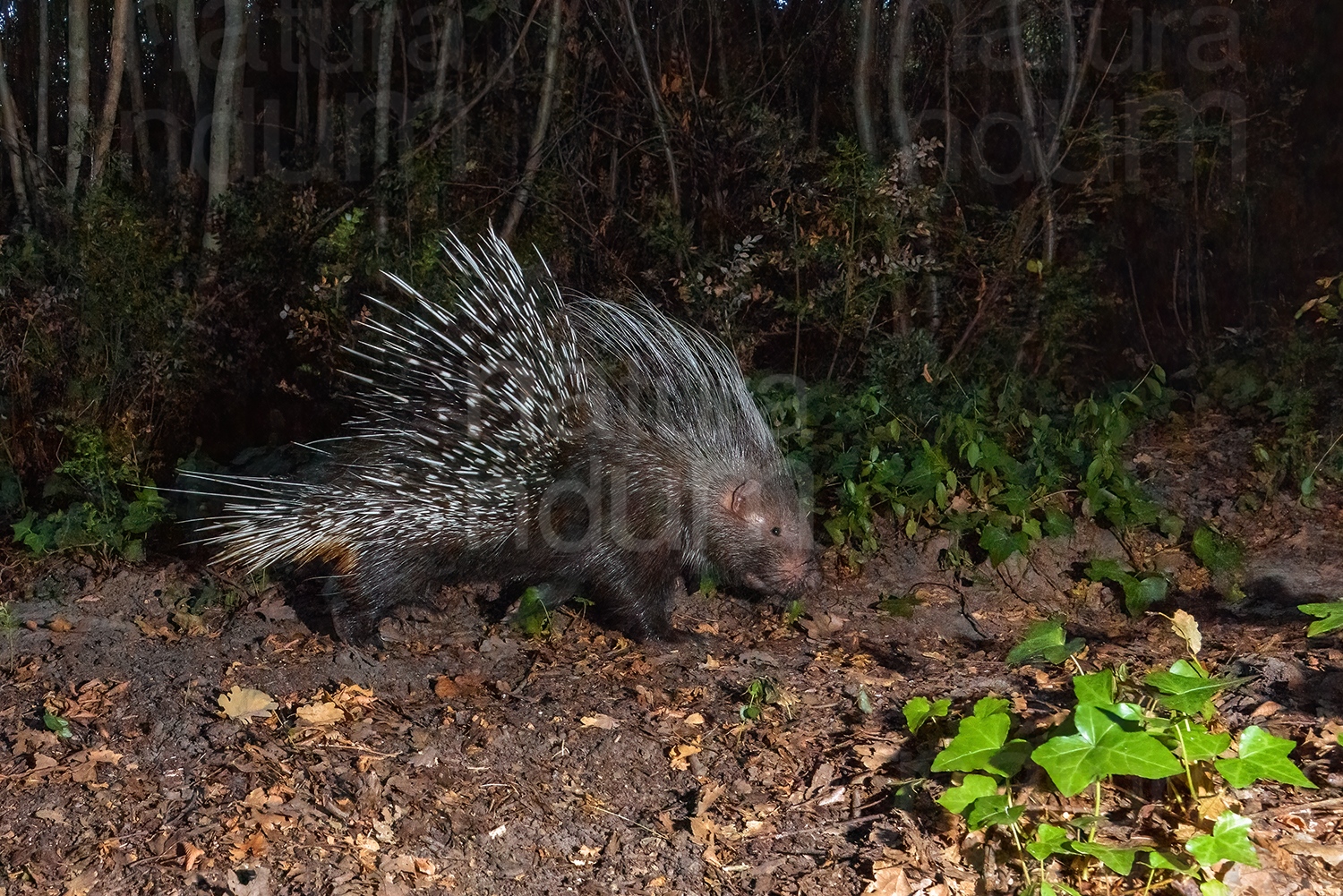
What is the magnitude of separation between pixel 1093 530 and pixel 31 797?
164 inches

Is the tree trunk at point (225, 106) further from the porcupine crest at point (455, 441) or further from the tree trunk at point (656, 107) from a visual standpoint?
the porcupine crest at point (455, 441)

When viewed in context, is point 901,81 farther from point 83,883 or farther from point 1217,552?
point 83,883

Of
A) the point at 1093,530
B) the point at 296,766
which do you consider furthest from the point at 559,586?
the point at 1093,530

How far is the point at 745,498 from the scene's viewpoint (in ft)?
15.5

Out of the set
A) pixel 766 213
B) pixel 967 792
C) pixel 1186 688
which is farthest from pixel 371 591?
pixel 766 213

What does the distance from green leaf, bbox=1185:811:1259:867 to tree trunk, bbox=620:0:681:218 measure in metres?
4.80

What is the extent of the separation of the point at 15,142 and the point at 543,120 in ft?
11.9

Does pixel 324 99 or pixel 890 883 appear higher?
pixel 324 99

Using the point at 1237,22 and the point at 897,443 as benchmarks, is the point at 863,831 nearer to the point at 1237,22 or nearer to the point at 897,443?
the point at 897,443

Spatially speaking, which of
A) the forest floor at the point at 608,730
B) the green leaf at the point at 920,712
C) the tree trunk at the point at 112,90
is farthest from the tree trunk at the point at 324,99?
the green leaf at the point at 920,712

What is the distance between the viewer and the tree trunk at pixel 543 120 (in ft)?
22.8

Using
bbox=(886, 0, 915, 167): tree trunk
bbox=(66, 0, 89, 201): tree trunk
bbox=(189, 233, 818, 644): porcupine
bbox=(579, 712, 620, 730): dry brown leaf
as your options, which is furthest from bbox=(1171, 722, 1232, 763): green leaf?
bbox=(66, 0, 89, 201): tree trunk

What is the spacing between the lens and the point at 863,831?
3.05 m

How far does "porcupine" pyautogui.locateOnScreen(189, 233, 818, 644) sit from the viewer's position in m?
4.38
